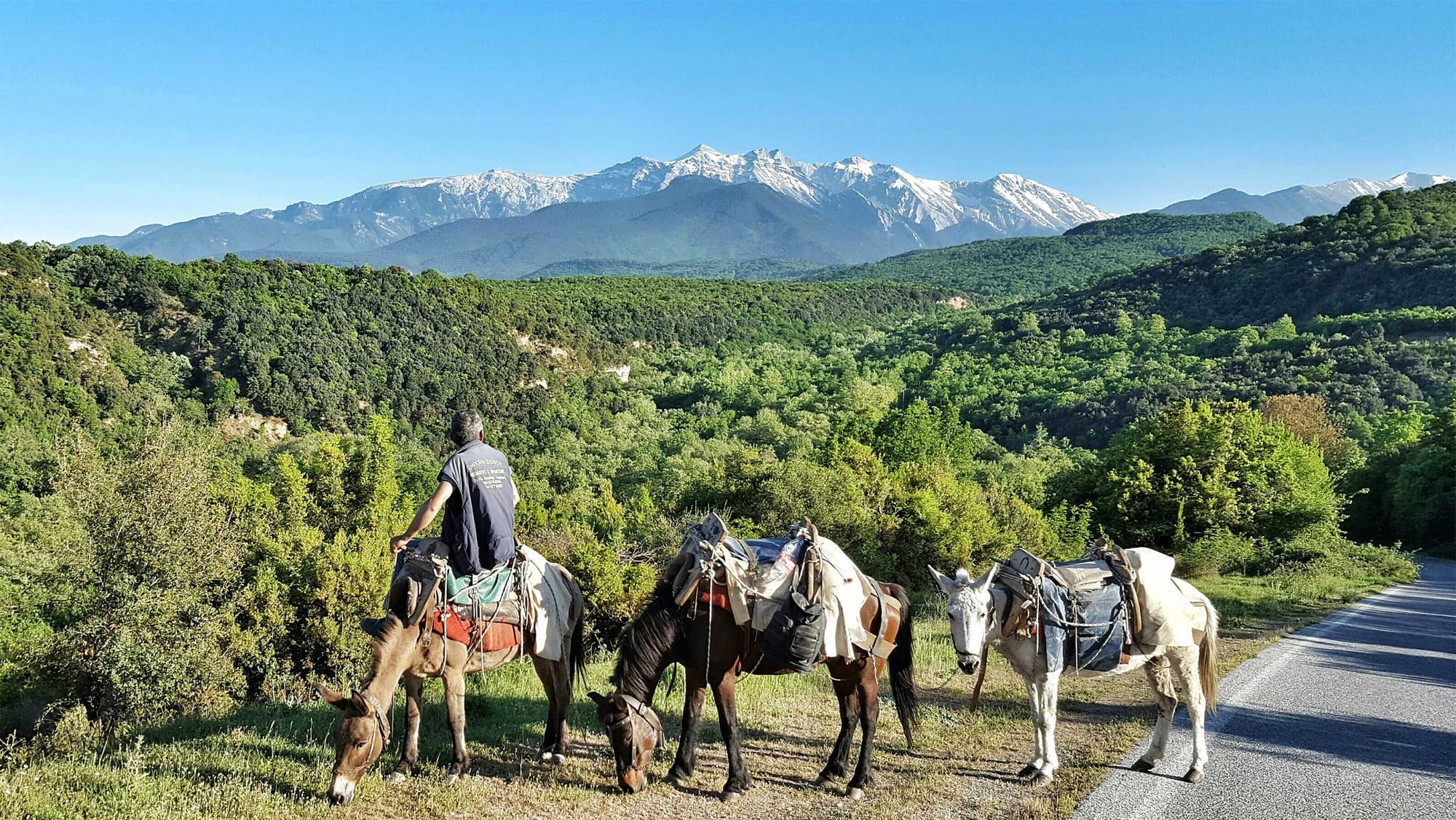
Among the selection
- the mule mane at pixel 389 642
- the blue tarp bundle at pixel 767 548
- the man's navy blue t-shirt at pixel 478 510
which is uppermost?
the man's navy blue t-shirt at pixel 478 510

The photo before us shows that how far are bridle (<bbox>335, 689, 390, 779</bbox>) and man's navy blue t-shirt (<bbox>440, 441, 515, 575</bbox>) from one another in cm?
108

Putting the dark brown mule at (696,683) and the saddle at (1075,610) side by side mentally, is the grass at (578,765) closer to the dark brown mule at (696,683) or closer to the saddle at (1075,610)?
the dark brown mule at (696,683)

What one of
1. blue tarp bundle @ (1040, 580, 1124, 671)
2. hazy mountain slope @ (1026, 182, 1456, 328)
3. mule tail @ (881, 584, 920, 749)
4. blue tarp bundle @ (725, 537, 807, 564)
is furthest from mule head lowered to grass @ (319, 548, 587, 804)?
hazy mountain slope @ (1026, 182, 1456, 328)

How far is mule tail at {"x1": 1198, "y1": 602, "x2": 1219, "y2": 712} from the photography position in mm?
6887

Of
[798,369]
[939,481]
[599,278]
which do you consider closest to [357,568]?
[939,481]

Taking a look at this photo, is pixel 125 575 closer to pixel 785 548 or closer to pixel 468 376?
pixel 785 548

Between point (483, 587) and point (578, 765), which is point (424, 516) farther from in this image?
point (578, 765)

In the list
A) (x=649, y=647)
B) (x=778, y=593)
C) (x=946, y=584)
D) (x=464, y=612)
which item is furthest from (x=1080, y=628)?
(x=464, y=612)

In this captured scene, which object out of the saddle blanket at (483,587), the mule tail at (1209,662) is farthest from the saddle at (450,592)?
the mule tail at (1209,662)

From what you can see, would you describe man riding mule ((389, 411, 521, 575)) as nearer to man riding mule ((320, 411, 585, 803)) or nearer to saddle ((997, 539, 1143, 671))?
man riding mule ((320, 411, 585, 803))

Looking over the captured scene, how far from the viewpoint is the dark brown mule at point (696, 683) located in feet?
19.0

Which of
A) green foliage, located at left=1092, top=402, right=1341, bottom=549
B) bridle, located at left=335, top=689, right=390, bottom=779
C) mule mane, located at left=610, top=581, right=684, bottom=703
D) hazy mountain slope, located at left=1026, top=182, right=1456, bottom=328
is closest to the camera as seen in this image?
bridle, located at left=335, top=689, right=390, bottom=779

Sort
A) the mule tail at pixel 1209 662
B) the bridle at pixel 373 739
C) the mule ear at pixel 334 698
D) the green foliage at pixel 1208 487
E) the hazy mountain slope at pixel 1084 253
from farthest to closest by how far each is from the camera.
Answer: the hazy mountain slope at pixel 1084 253
the green foliage at pixel 1208 487
the mule tail at pixel 1209 662
the bridle at pixel 373 739
the mule ear at pixel 334 698

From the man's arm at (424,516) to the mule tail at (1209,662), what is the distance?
5.92 metres
